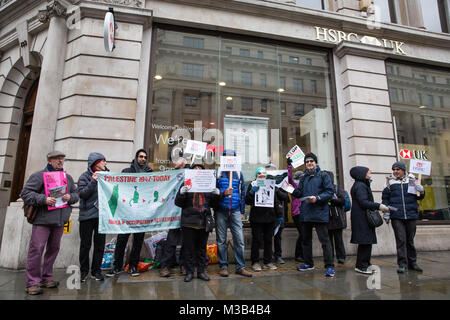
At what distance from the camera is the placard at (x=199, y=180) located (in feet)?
17.1

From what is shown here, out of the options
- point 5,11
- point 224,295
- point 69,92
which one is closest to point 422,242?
point 224,295

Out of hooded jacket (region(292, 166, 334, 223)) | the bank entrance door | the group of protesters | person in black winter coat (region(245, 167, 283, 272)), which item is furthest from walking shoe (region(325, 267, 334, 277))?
the bank entrance door

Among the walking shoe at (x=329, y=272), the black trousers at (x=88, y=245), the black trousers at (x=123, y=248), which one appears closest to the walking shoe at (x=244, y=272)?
the walking shoe at (x=329, y=272)

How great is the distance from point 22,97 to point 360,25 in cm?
1226

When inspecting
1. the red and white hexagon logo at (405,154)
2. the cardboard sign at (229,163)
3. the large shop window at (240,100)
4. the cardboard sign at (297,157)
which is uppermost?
the large shop window at (240,100)

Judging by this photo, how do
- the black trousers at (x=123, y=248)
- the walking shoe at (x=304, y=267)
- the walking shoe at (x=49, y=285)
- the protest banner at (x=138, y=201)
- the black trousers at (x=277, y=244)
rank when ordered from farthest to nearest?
1. the black trousers at (x=277, y=244)
2. the walking shoe at (x=304, y=267)
3. the black trousers at (x=123, y=248)
4. the protest banner at (x=138, y=201)
5. the walking shoe at (x=49, y=285)

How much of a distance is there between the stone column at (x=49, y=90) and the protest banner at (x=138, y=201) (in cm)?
305

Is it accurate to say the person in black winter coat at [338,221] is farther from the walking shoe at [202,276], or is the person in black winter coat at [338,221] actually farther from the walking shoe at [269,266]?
the walking shoe at [202,276]

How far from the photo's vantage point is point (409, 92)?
10742 millimetres

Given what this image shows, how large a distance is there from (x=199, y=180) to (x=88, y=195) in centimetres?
210

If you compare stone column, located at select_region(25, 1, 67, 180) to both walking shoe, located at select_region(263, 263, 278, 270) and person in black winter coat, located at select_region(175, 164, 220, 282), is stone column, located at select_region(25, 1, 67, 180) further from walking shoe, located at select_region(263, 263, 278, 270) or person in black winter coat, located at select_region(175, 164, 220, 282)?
walking shoe, located at select_region(263, 263, 278, 270)

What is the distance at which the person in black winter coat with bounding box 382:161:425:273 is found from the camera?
595 cm

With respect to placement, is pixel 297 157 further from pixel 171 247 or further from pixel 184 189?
pixel 171 247

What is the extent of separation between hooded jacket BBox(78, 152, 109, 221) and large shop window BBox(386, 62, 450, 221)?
32.2 ft
